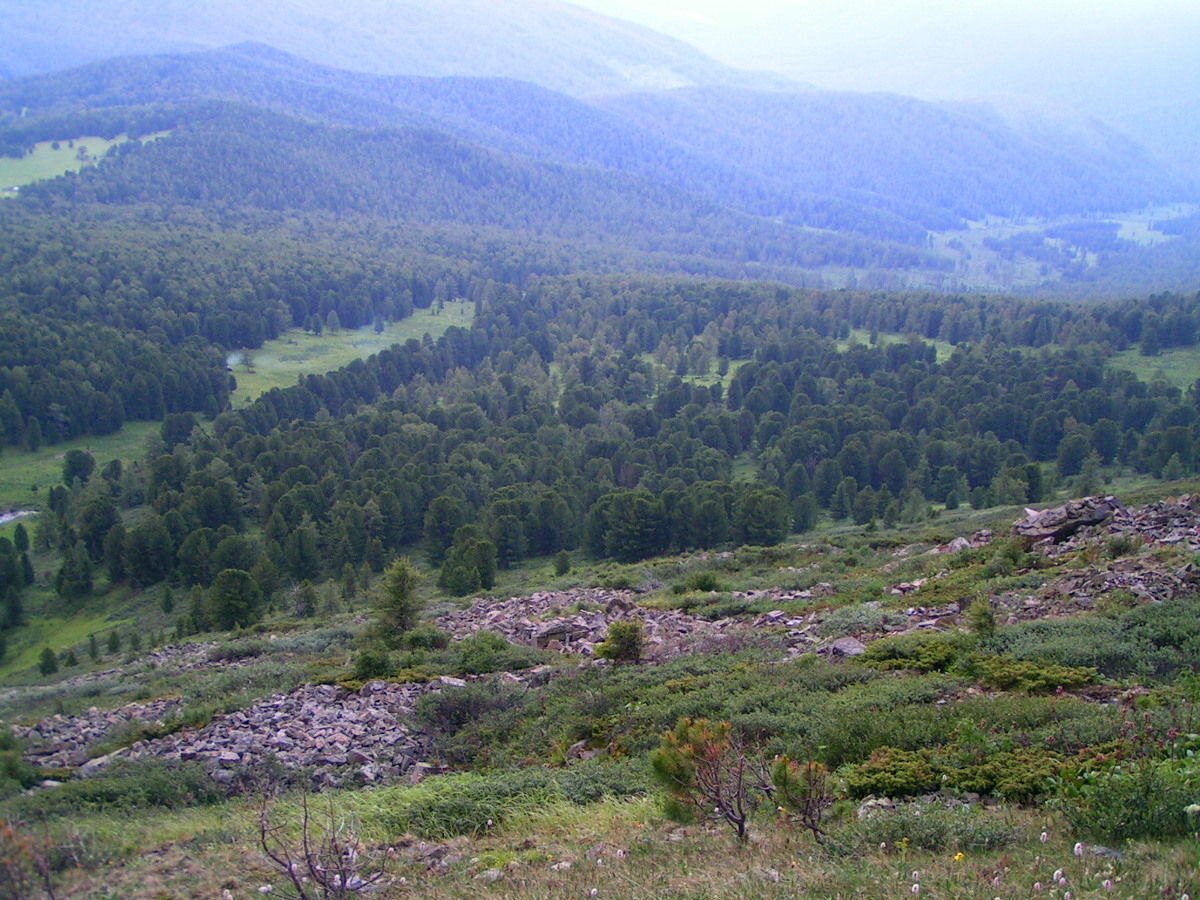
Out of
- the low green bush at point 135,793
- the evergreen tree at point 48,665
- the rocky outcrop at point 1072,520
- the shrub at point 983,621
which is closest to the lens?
the low green bush at point 135,793

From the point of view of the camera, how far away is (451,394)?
12675 cm

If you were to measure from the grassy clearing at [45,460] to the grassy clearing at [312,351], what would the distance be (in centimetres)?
1840

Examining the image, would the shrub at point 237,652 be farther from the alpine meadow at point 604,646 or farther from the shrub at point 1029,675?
the shrub at point 1029,675

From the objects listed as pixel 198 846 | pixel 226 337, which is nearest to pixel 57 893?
pixel 198 846

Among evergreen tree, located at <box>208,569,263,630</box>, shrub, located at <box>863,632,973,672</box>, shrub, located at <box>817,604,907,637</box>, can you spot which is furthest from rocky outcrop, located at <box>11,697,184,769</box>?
evergreen tree, located at <box>208,569,263,630</box>

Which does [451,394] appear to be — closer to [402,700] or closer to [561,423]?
[561,423]

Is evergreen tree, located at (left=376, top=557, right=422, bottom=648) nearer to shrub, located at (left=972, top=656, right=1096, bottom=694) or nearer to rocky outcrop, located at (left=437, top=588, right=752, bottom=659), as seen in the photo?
rocky outcrop, located at (left=437, top=588, right=752, bottom=659)

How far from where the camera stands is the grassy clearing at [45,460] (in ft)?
302

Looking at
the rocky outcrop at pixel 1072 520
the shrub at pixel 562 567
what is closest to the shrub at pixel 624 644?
the rocky outcrop at pixel 1072 520

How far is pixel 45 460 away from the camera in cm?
10425

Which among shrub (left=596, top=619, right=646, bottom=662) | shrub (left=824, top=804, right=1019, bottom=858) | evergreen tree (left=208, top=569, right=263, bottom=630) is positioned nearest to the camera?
shrub (left=824, top=804, right=1019, bottom=858)

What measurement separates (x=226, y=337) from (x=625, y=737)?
159 metres

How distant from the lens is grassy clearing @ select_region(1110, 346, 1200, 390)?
4783 inches

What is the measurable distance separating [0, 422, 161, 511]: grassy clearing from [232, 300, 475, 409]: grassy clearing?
1840 centimetres
